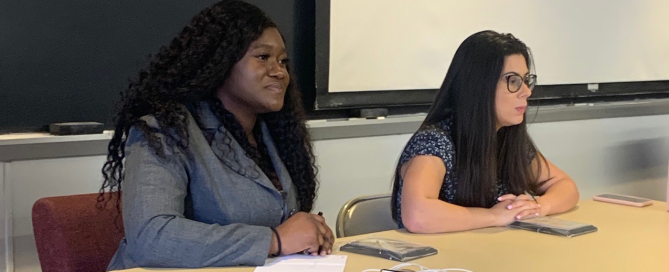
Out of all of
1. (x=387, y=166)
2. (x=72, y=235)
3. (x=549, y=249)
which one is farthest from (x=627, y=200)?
(x=72, y=235)

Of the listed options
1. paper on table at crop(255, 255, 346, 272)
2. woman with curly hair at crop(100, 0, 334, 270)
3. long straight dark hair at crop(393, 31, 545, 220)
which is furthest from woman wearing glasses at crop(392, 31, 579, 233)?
paper on table at crop(255, 255, 346, 272)

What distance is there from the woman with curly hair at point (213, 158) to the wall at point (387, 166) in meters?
0.38

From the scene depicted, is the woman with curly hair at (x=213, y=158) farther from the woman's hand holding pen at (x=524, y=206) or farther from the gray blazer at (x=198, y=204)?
the woman's hand holding pen at (x=524, y=206)

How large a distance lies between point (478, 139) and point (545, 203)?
28 cm

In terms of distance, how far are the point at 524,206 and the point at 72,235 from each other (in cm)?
118

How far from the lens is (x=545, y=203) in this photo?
1953mm

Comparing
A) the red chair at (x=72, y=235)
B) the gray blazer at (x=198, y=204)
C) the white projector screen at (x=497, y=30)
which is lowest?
the red chair at (x=72, y=235)

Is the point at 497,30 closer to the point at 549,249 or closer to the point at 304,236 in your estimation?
the point at 549,249

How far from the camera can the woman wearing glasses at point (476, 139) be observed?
184cm

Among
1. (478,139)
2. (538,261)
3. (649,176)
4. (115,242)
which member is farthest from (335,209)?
(649,176)

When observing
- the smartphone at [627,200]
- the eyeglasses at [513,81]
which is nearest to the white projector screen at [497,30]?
the eyeglasses at [513,81]

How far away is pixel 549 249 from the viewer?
1.54m

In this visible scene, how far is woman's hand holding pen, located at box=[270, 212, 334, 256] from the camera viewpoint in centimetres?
141

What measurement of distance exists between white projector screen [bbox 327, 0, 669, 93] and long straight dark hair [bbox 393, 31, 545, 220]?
2.55 ft
